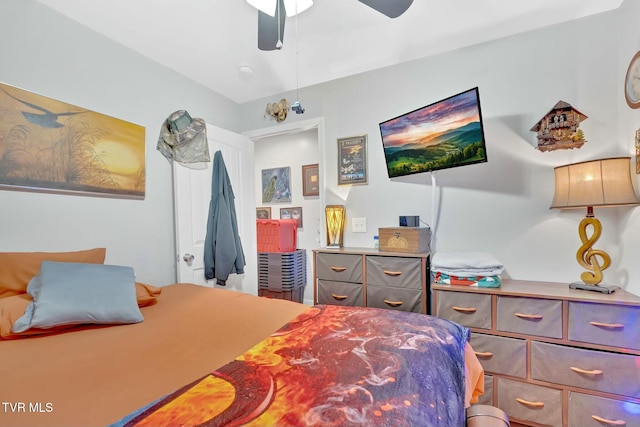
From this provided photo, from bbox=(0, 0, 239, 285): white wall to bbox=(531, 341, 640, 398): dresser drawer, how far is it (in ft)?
8.76

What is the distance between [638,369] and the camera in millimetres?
1278

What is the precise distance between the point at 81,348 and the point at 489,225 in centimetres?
244

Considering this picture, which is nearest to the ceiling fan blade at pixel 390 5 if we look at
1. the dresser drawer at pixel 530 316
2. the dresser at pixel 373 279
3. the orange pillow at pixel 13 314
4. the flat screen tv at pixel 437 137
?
the flat screen tv at pixel 437 137

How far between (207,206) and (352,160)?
1.48 metres

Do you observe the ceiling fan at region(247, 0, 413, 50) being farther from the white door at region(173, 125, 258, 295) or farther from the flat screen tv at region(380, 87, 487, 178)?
the white door at region(173, 125, 258, 295)

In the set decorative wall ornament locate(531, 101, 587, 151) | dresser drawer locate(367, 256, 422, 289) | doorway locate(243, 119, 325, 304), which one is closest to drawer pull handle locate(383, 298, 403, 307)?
dresser drawer locate(367, 256, 422, 289)

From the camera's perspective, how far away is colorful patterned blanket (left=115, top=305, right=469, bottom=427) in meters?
0.60

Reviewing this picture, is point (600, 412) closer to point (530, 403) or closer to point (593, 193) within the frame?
point (530, 403)

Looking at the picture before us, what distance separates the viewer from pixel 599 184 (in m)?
1.42

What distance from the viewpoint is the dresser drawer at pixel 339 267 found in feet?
6.78

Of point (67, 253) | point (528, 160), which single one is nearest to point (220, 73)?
point (67, 253)

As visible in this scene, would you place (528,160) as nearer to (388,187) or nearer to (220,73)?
(388,187)

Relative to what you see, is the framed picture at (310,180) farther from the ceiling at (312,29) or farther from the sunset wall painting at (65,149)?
the sunset wall painting at (65,149)

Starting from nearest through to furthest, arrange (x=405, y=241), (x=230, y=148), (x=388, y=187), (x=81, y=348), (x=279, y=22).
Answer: (x=81, y=348), (x=279, y=22), (x=405, y=241), (x=388, y=187), (x=230, y=148)
